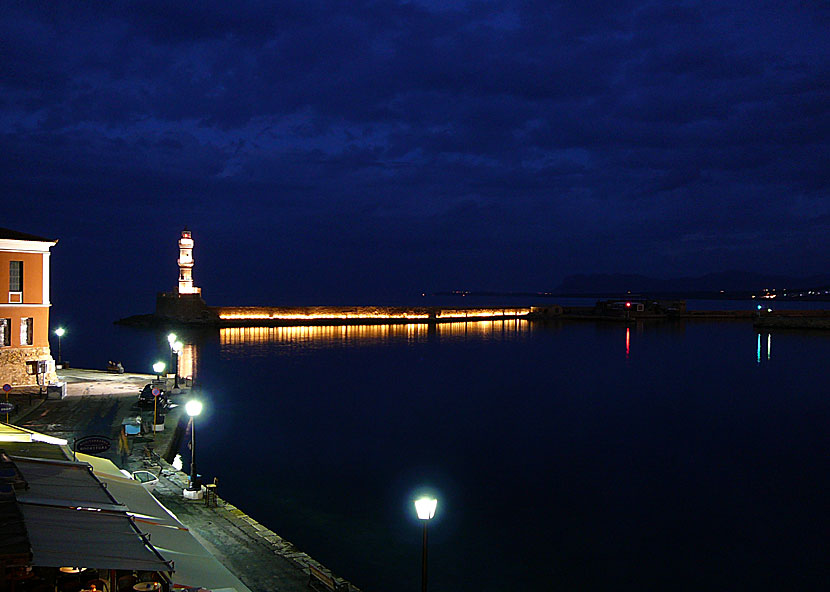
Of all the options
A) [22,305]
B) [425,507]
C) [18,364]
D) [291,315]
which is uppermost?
[22,305]

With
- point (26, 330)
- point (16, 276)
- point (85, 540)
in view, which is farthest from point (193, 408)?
point (16, 276)

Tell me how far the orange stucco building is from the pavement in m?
1.09

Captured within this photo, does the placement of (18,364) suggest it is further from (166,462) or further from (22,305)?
(166,462)

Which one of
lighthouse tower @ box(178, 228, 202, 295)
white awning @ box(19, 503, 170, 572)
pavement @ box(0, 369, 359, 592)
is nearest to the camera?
white awning @ box(19, 503, 170, 572)

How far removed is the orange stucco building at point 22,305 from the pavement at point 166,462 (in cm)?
109

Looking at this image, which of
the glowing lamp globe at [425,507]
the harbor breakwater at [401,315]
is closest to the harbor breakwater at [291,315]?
the harbor breakwater at [401,315]

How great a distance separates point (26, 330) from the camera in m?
27.1

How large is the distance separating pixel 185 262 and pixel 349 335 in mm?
21700

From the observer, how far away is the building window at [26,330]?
26906mm

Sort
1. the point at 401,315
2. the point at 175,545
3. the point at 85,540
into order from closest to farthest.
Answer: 1. the point at 85,540
2. the point at 175,545
3. the point at 401,315

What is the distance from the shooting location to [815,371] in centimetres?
5309

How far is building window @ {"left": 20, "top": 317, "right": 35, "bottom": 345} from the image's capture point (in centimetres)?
2691

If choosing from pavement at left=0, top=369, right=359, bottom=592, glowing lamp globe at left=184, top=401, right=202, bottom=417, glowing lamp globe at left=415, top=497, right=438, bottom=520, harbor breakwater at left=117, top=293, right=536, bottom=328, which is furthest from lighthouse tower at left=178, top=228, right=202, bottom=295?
glowing lamp globe at left=415, top=497, right=438, bottom=520

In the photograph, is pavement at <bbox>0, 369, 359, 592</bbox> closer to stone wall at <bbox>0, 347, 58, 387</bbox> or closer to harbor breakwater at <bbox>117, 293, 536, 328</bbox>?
stone wall at <bbox>0, 347, 58, 387</bbox>
